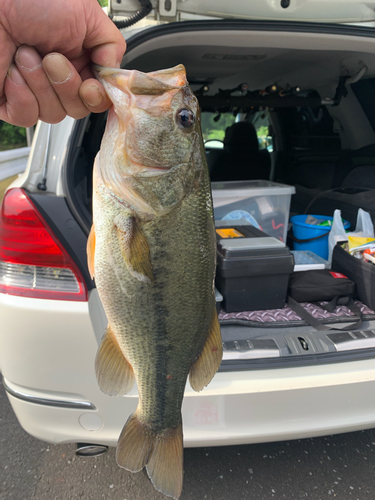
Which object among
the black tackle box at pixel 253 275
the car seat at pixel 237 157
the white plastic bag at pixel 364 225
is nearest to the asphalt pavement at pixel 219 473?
the black tackle box at pixel 253 275

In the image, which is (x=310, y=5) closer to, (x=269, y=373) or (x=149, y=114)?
(x=149, y=114)

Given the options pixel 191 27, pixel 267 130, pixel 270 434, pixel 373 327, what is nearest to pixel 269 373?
pixel 270 434

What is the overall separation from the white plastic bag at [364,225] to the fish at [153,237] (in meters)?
2.65

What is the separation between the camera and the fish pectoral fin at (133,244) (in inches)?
37.9

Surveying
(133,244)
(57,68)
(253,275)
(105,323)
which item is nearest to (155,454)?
(105,323)

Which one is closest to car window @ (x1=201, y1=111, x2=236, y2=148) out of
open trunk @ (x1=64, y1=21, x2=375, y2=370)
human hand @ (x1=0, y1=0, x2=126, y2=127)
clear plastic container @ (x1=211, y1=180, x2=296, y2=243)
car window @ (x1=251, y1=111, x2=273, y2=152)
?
open trunk @ (x1=64, y1=21, x2=375, y2=370)

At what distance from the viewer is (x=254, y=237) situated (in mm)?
2701

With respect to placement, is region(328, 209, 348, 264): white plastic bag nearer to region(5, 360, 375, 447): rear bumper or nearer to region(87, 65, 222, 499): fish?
region(5, 360, 375, 447): rear bumper

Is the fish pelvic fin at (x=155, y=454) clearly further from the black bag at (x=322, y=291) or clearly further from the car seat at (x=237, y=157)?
the car seat at (x=237, y=157)

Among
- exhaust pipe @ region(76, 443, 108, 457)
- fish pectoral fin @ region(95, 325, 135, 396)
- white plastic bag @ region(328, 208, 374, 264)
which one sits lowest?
exhaust pipe @ region(76, 443, 108, 457)

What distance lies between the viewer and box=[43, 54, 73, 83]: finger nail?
0.96 metres

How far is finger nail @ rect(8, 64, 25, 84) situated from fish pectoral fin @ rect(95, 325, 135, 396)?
76 cm

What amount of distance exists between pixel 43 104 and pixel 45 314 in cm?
83

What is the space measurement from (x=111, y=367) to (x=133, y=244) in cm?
42
